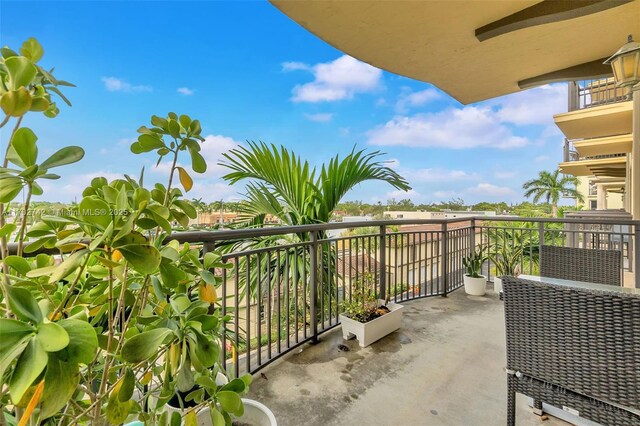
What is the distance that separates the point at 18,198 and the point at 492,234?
508 cm

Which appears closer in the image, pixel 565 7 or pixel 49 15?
pixel 49 15

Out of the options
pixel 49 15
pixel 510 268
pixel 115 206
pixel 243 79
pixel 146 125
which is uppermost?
pixel 243 79

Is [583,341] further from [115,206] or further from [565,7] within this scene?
[565,7]

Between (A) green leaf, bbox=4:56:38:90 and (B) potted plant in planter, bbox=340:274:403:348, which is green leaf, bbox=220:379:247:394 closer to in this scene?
(A) green leaf, bbox=4:56:38:90

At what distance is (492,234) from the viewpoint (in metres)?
4.54

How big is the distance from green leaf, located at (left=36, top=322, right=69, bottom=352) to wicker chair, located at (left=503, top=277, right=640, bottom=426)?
4.57ft

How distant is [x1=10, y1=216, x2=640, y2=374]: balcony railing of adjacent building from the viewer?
206 cm

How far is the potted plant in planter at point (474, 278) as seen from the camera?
3.78 metres

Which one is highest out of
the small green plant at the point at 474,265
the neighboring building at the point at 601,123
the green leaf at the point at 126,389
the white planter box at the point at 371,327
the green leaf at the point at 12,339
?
the neighboring building at the point at 601,123

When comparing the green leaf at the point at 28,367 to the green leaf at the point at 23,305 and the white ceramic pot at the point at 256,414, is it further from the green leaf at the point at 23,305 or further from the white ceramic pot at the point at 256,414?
the white ceramic pot at the point at 256,414

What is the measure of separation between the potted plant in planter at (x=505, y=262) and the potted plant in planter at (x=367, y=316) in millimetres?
1907

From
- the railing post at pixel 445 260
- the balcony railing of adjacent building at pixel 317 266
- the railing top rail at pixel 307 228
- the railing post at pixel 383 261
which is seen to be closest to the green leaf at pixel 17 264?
the balcony railing of adjacent building at pixel 317 266

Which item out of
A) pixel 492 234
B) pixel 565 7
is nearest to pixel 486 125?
pixel 492 234

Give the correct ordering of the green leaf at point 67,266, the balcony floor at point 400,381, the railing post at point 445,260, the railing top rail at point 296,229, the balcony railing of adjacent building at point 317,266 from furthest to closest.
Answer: the railing post at point 445,260 < the balcony railing of adjacent building at point 317,266 < the balcony floor at point 400,381 < the railing top rail at point 296,229 < the green leaf at point 67,266
